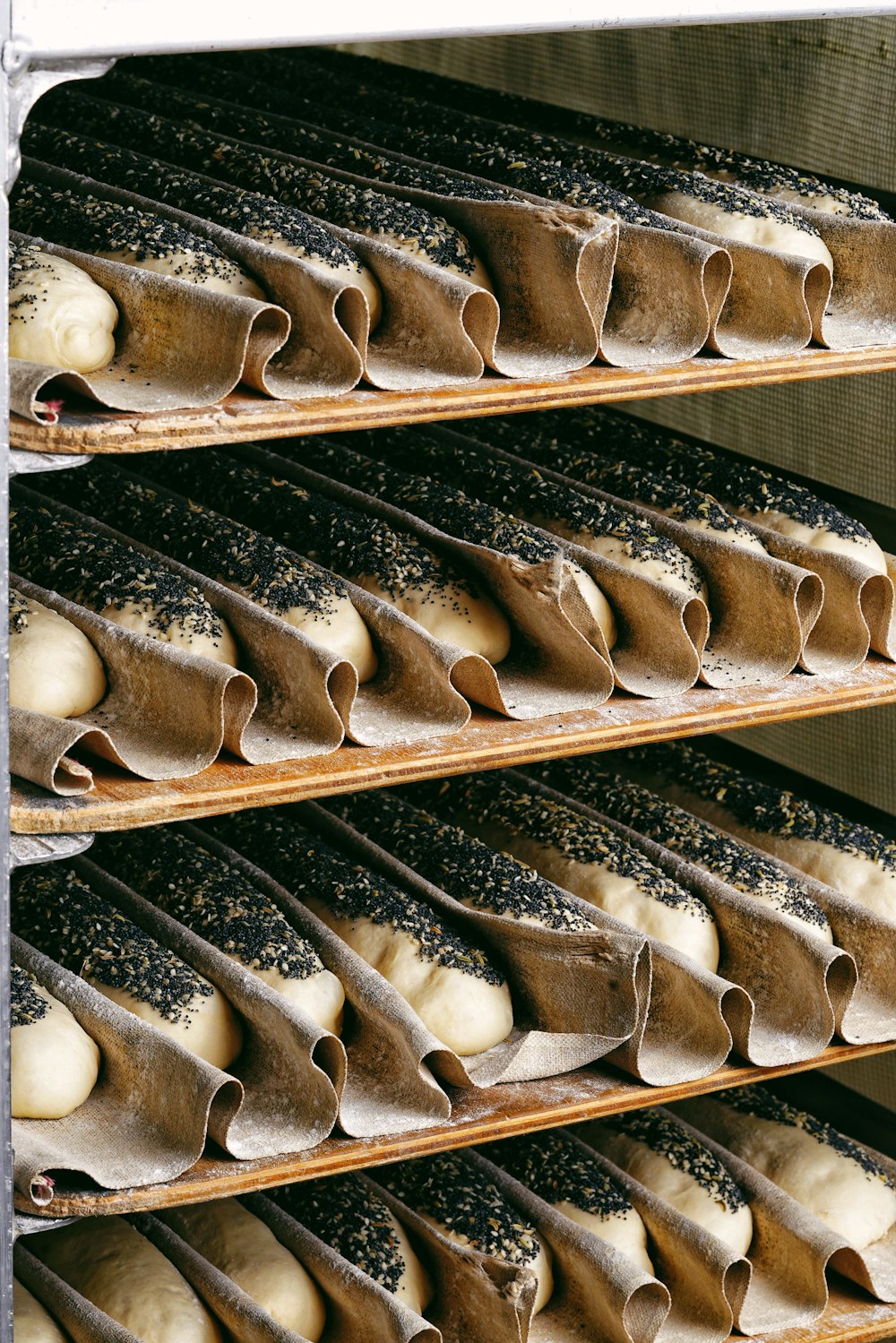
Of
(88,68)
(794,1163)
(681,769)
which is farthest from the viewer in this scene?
(681,769)

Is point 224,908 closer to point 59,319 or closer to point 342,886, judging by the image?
point 342,886

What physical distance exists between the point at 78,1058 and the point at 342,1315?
54 cm

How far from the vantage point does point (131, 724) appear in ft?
7.55

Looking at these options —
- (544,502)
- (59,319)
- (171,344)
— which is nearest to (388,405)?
(171,344)

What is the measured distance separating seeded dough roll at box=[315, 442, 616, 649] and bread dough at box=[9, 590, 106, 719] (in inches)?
23.2

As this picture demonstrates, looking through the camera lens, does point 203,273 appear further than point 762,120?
No

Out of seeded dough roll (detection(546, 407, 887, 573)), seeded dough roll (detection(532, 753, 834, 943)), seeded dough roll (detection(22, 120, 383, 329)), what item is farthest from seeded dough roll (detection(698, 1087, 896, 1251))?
seeded dough roll (detection(22, 120, 383, 329))

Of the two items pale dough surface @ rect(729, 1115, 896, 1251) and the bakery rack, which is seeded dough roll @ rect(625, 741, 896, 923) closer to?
the bakery rack

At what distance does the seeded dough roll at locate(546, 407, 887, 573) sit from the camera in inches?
112

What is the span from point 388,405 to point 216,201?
0.52m

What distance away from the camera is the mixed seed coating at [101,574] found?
2.40m

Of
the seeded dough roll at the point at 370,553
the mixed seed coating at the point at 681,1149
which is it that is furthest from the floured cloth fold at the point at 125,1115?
the mixed seed coating at the point at 681,1149

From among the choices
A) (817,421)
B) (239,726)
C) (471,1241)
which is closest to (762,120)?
(817,421)

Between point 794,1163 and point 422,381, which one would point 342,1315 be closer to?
point 794,1163
